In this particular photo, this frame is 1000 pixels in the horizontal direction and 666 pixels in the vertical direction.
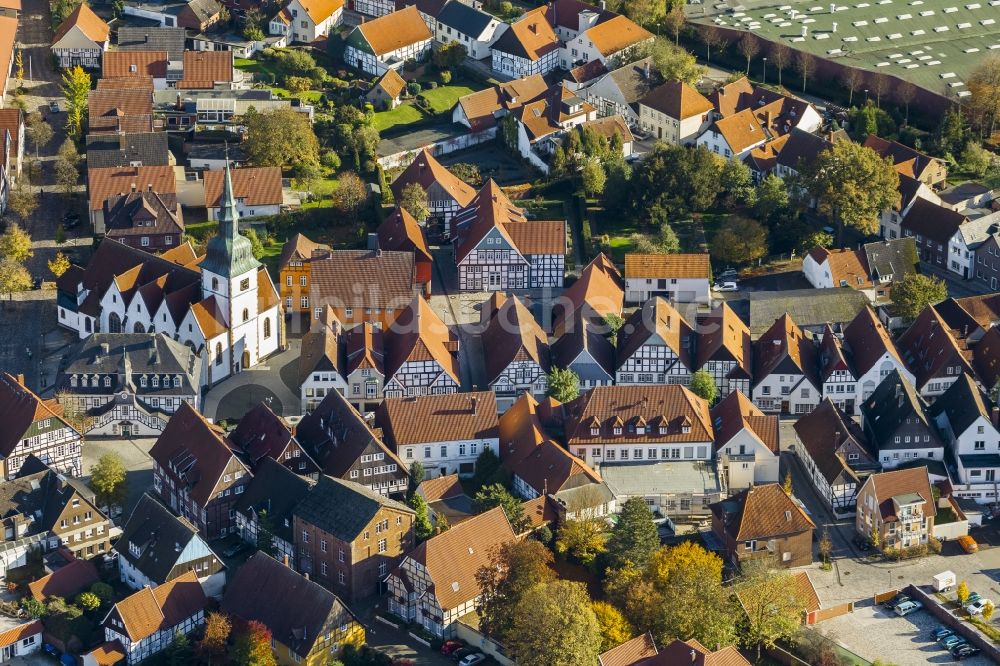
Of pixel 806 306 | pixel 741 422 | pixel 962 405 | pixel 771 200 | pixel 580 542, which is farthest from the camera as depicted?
pixel 771 200

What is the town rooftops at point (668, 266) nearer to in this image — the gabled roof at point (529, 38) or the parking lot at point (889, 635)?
the gabled roof at point (529, 38)

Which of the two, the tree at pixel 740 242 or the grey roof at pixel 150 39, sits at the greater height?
the grey roof at pixel 150 39

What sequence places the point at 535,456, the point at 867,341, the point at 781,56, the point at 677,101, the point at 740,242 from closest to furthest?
the point at 535,456, the point at 867,341, the point at 740,242, the point at 677,101, the point at 781,56

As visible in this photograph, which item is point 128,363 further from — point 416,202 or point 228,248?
point 416,202

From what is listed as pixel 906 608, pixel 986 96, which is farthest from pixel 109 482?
pixel 986 96

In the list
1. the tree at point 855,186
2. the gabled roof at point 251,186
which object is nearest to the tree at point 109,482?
the gabled roof at point 251,186

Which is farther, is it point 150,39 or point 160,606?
point 150,39
